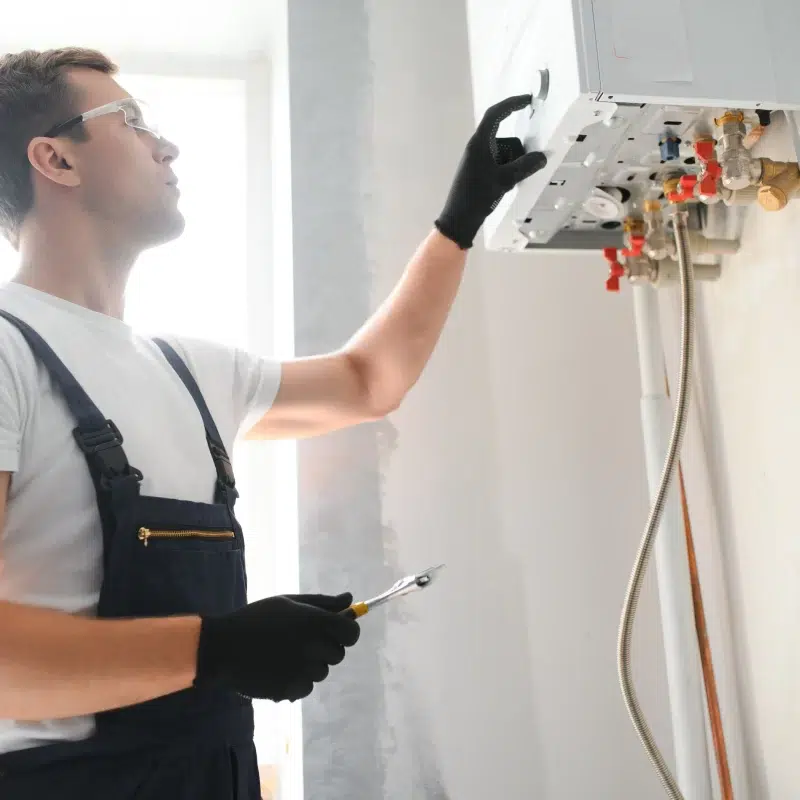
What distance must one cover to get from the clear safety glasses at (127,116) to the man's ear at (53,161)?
0.07 feet

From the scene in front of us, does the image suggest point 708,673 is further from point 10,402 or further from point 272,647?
point 10,402

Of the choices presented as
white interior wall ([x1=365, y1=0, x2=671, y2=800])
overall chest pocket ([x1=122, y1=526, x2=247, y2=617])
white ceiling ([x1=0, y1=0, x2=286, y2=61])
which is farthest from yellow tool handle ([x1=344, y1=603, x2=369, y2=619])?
white ceiling ([x1=0, y1=0, x2=286, y2=61])

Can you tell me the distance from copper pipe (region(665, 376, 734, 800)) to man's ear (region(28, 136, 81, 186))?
2.78 ft

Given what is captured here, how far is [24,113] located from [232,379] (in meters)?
0.40

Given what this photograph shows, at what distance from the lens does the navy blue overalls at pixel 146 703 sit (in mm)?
684

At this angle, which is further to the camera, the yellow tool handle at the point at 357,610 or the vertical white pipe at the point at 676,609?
the vertical white pipe at the point at 676,609

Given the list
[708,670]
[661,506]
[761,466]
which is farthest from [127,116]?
[708,670]

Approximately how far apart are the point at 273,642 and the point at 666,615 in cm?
59

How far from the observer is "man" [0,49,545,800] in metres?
0.67

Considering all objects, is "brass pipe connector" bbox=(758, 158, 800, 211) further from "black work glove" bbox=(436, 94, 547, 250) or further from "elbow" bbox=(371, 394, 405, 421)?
"elbow" bbox=(371, 394, 405, 421)

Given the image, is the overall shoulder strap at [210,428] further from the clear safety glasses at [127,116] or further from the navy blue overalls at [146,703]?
the clear safety glasses at [127,116]

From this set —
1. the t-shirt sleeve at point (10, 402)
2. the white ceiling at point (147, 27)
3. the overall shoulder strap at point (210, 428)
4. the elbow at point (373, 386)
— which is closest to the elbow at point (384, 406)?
the elbow at point (373, 386)

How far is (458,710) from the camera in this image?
1204 mm

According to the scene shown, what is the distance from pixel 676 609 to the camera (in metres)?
1.06
